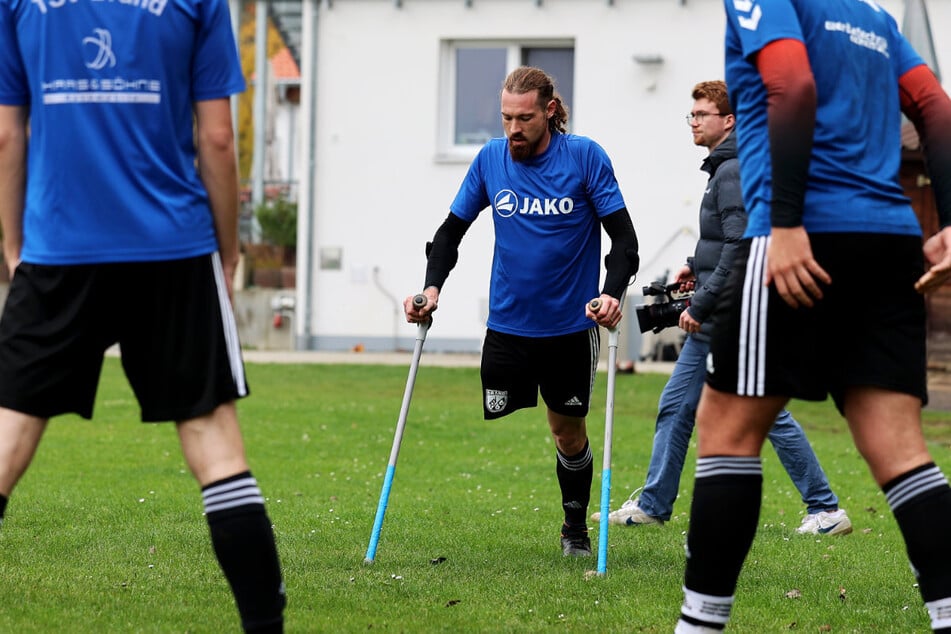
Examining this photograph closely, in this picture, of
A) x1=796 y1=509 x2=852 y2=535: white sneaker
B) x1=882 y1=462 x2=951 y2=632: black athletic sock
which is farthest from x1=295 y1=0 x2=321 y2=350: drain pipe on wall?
x1=882 y1=462 x2=951 y2=632: black athletic sock

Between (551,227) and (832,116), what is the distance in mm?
2427

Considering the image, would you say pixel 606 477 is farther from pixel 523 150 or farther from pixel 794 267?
pixel 794 267

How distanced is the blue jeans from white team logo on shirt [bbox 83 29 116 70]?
4.20m

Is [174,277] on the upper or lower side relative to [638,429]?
upper

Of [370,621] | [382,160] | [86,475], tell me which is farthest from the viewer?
[382,160]

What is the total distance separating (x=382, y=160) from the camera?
22.1 m

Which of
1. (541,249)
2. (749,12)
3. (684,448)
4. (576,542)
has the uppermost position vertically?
(749,12)

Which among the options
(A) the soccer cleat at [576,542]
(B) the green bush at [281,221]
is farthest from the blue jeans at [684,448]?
(B) the green bush at [281,221]

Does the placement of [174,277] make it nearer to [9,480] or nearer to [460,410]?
[9,480]

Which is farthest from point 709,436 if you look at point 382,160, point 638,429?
point 382,160

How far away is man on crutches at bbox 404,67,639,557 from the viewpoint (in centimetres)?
621

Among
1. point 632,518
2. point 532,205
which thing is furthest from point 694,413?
point 532,205

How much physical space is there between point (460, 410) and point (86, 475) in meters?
5.49

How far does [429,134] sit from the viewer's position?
21812 mm
